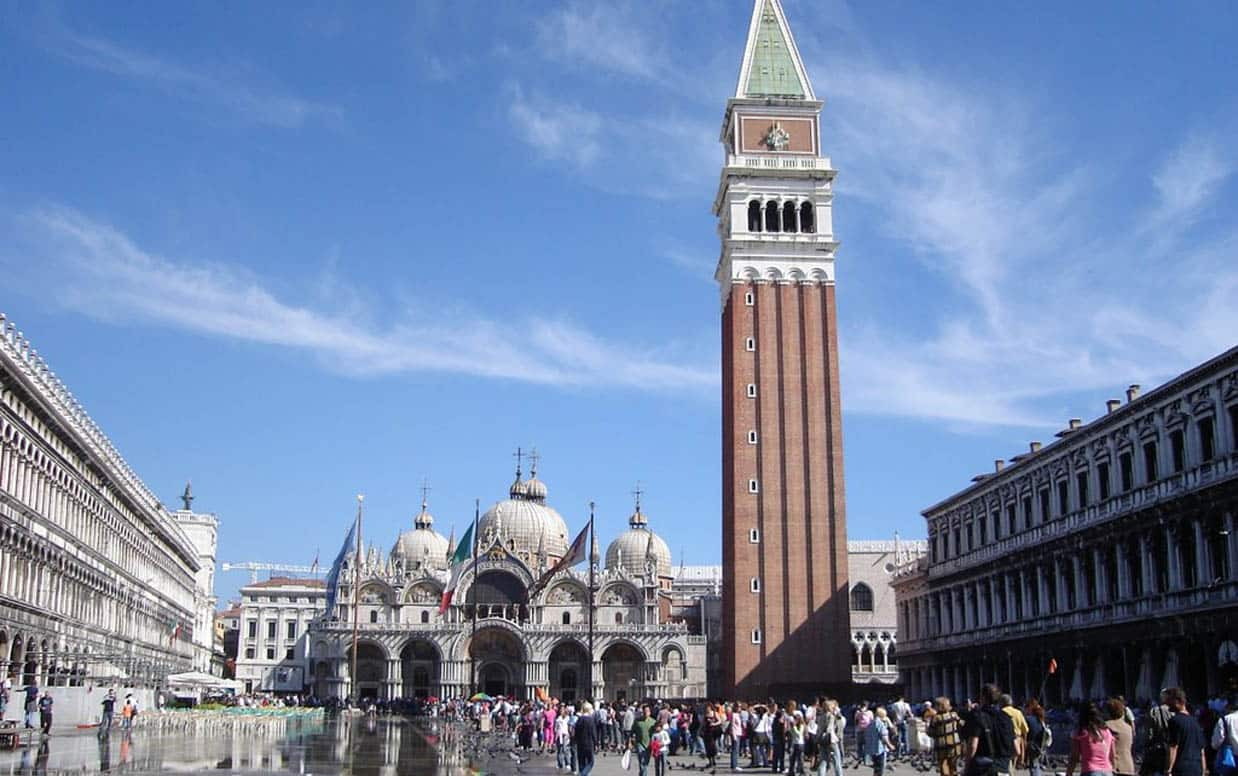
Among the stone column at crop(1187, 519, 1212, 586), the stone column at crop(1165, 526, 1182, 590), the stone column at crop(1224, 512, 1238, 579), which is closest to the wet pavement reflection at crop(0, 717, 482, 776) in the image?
the stone column at crop(1224, 512, 1238, 579)

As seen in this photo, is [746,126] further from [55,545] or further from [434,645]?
[434,645]

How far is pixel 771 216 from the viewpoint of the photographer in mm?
64312

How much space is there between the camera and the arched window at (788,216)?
210ft

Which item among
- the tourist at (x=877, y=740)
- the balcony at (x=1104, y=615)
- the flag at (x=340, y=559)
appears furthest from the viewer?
the flag at (x=340, y=559)

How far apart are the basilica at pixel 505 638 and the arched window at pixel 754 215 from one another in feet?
115

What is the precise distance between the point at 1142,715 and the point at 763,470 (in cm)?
2847

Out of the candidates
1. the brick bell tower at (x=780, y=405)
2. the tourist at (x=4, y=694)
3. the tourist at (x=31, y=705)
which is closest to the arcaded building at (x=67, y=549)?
the tourist at (x=31, y=705)

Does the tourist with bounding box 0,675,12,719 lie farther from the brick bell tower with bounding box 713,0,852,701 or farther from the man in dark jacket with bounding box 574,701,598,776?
the brick bell tower with bounding box 713,0,852,701

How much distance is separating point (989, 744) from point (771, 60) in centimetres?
5738

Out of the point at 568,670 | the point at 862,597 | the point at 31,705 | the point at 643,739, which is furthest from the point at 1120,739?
the point at 568,670

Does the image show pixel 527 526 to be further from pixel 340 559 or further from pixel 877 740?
pixel 877 740

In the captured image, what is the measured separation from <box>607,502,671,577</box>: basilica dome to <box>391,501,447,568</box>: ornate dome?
45.6 ft

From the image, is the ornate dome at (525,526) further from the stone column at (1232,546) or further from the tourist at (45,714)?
the stone column at (1232,546)

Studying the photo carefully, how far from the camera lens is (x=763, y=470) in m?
60.1
